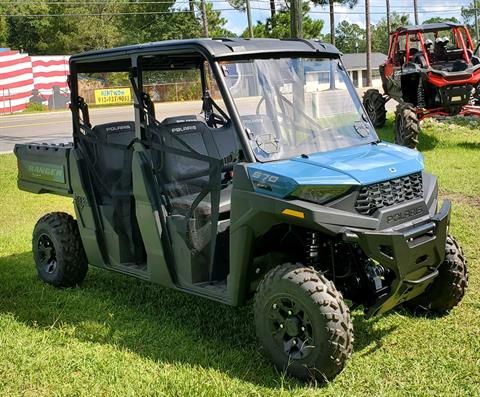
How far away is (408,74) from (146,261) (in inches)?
386

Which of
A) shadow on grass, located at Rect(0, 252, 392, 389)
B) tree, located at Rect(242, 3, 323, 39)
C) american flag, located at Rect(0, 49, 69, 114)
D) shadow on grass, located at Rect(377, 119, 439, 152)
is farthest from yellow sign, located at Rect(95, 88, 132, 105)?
tree, located at Rect(242, 3, 323, 39)

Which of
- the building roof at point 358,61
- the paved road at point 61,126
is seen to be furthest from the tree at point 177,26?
the paved road at point 61,126

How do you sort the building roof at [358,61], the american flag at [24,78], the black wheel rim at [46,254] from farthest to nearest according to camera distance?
1. the building roof at [358,61]
2. the american flag at [24,78]
3. the black wheel rim at [46,254]

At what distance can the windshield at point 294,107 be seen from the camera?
13.7 feet

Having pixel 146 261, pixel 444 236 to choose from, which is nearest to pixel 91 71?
pixel 146 261

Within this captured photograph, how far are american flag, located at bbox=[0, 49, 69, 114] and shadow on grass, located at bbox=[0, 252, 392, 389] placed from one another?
29.6 meters

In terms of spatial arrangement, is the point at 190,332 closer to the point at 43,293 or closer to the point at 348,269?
the point at 348,269

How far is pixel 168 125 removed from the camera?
493cm

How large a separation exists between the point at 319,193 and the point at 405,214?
60 cm

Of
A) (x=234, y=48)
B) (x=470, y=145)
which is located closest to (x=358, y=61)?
(x=470, y=145)

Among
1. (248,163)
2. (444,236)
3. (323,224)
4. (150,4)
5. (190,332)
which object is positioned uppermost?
(150,4)

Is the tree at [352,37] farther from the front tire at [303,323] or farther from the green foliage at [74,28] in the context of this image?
the front tire at [303,323]

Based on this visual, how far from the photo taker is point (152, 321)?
502cm

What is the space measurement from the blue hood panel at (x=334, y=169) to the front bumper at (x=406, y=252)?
33cm
